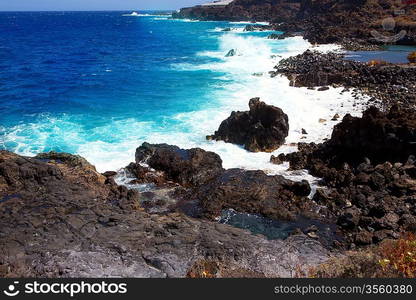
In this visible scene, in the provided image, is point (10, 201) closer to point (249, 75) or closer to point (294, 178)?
point (294, 178)

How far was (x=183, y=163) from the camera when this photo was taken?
18016 mm

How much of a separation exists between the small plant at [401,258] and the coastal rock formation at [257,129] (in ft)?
38.7

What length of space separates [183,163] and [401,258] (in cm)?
1111

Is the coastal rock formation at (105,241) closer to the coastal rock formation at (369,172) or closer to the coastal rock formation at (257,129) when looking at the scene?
the coastal rock formation at (369,172)

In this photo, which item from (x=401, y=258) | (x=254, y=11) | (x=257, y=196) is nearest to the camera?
(x=401, y=258)

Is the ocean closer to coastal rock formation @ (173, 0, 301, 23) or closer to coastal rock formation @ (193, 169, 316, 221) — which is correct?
coastal rock formation @ (193, 169, 316, 221)

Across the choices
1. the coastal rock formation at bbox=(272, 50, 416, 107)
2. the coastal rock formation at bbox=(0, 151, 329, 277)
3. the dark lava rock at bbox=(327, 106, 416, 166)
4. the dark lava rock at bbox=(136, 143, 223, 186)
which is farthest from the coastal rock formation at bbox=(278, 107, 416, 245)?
the coastal rock formation at bbox=(272, 50, 416, 107)

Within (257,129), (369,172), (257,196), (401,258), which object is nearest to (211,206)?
(257,196)

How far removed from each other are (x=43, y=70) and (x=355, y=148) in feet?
140

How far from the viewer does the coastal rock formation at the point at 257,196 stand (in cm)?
1433

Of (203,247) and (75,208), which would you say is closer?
(203,247)

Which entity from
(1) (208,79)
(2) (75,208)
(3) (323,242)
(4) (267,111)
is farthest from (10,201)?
(1) (208,79)

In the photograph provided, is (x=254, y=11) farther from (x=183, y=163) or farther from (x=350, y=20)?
(x=183, y=163)

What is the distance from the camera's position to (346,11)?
9125 centimetres
